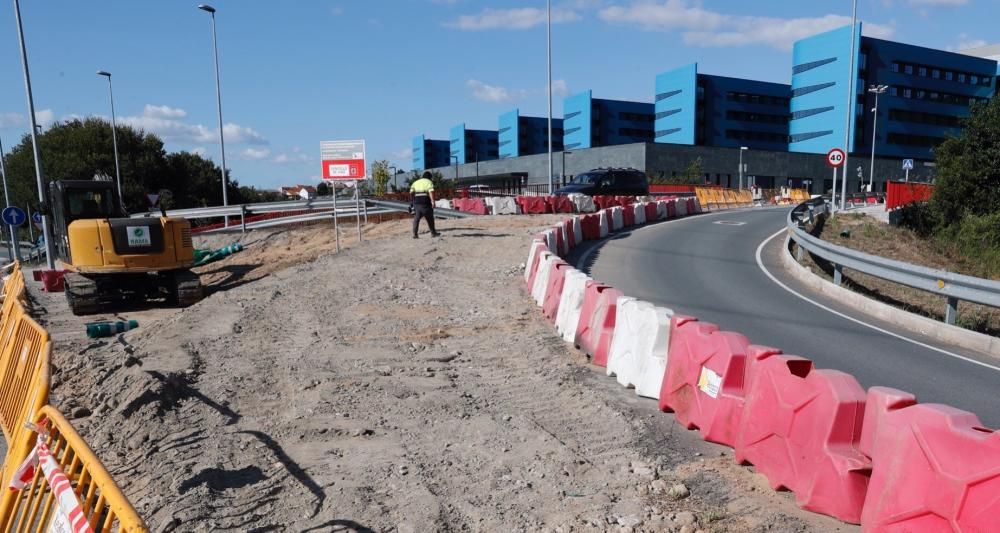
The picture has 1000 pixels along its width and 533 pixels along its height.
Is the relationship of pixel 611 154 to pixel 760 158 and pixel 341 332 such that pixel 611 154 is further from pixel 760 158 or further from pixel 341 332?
pixel 341 332

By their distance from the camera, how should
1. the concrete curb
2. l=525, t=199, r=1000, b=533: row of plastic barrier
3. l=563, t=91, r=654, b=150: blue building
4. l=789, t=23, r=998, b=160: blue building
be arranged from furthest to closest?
l=563, t=91, r=654, b=150: blue building, l=789, t=23, r=998, b=160: blue building, the concrete curb, l=525, t=199, r=1000, b=533: row of plastic barrier

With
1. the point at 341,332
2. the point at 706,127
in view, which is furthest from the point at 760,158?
the point at 341,332

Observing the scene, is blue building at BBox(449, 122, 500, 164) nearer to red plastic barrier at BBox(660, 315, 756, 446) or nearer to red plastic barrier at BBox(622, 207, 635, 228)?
red plastic barrier at BBox(622, 207, 635, 228)

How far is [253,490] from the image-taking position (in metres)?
4.62

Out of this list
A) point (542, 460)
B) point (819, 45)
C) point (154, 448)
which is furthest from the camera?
point (819, 45)

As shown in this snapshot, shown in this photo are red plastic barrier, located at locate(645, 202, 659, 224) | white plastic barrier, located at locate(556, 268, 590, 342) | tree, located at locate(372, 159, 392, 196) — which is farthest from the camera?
tree, located at locate(372, 159, 392, 196)

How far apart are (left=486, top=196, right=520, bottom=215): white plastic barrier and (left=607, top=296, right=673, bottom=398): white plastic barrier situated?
67.4ft

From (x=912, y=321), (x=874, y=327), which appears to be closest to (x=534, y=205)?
(x=874, y=327)

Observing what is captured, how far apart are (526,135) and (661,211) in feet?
279

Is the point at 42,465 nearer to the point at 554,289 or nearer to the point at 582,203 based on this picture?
the point at 554,289

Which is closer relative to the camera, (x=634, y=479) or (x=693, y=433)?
(x=634, y=479)

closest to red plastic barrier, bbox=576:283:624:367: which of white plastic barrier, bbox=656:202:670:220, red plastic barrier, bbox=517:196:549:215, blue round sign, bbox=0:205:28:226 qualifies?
red plastic barrier, bbox=517:196:549:215

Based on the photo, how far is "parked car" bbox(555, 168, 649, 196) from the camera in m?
30.5

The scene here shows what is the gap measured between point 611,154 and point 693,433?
64882mm
